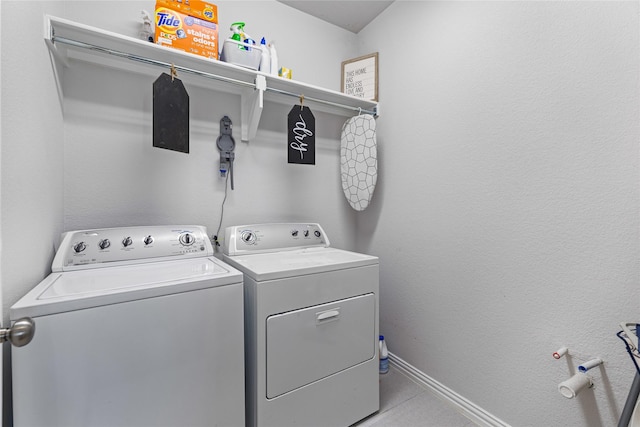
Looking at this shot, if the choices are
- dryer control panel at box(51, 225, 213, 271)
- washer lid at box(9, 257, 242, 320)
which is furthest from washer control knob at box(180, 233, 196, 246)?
Answer: washer lid at box(9, 257, 242, 320)

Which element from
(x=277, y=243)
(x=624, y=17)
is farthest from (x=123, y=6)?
(x=624, y=17)

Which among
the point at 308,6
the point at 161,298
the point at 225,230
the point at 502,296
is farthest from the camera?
the point at 308,6

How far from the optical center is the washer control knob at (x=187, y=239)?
1.38 metres

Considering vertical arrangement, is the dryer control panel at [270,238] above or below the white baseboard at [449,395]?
above

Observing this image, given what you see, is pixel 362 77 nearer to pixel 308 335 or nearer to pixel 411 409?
pixel 308 335

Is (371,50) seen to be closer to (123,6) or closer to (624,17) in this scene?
(624,17)

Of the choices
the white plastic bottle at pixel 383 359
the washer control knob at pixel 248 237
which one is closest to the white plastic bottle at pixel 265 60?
the washer control knob at pixel 248 237

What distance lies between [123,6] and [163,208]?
1.09 m

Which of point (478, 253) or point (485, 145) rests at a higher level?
point (485, 145)

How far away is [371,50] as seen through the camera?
208 cm

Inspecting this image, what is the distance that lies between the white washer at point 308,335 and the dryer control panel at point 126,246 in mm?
202

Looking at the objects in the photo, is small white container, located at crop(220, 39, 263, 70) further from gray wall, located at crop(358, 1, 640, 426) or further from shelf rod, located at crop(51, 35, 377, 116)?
gray wall, located at crop(358, 1, 640, 426)

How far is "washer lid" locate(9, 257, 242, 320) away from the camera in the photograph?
0.77 m

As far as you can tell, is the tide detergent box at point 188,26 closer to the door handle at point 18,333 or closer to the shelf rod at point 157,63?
the shelf rod at point 157,63
